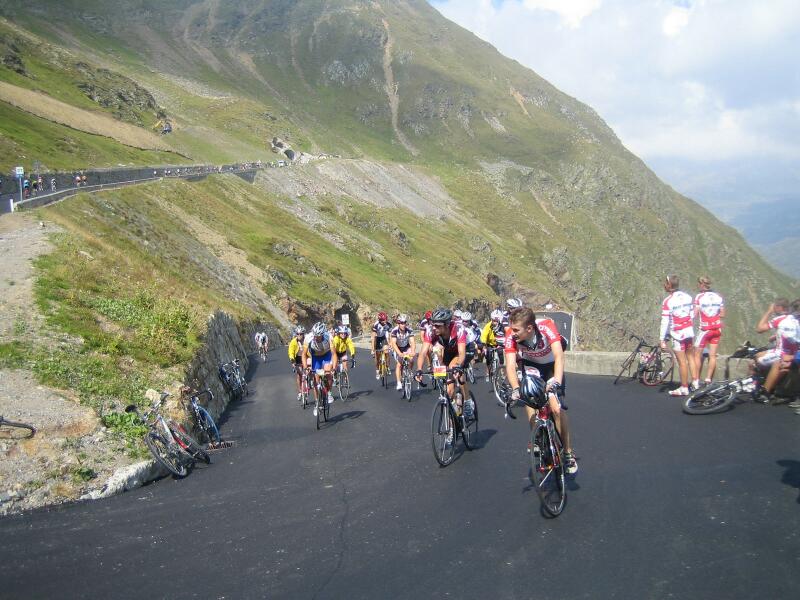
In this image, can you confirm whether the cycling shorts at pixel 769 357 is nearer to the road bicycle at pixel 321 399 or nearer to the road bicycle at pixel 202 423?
the road bicycle at pixel 321 399

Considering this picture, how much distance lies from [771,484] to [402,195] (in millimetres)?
93790

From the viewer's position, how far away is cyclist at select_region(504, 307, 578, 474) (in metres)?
6.97

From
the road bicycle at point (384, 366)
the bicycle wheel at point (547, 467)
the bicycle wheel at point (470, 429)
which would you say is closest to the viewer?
the bicycle wheel at point (547, 467)

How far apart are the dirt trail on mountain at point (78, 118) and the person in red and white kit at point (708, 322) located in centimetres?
7972

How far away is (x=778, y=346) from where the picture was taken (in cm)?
1049

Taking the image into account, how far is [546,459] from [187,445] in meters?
6.37

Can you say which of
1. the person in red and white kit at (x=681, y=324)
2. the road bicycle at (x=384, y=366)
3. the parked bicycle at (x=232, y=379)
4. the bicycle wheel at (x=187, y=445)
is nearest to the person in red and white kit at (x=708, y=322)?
A: the person in red and white kit at (x=681, y=324)

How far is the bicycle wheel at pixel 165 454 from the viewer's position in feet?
32.1

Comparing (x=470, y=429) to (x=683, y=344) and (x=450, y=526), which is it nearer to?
(x=450, y=526)

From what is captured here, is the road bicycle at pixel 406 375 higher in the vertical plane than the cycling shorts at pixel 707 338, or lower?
lower

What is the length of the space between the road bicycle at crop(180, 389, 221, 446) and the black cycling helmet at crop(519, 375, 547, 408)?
7405 millimetres

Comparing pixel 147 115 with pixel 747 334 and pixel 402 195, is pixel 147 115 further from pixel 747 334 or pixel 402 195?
pixel 747 334

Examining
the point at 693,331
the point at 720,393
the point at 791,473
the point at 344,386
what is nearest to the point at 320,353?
the point at 344,386

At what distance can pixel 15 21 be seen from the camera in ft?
477
